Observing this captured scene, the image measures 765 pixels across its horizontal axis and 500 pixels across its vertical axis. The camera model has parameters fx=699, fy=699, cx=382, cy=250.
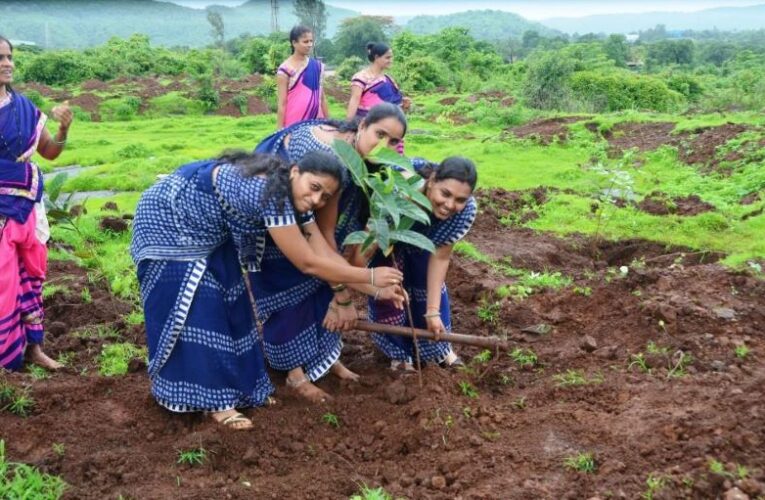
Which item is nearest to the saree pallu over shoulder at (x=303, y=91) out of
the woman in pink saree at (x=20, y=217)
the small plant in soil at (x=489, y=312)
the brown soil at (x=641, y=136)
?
the small plant in soil at (x=489, y=312)

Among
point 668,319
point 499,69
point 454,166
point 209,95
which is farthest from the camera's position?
point 499,69

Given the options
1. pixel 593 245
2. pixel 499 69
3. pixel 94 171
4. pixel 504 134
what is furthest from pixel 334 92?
pixel 593 245

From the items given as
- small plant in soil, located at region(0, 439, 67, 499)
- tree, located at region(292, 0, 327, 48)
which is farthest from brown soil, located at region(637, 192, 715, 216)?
tree, located at region(292, 0, 327, 48)

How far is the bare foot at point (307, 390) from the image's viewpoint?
11.4 ft

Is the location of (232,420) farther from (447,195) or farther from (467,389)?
(447,195)

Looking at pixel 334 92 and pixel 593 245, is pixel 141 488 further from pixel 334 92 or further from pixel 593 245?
pixel 334 92

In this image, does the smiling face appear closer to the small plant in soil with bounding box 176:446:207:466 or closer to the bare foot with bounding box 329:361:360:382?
the small plant in soil with bounding box 176:446:207:466

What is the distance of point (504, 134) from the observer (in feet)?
43.0

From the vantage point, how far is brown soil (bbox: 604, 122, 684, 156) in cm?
1138

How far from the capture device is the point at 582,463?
2.73 metres

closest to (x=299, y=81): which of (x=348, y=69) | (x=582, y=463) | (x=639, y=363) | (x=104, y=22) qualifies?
(x=639, y=363)

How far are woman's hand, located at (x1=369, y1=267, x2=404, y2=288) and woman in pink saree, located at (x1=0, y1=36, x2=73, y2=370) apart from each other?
1.97 m

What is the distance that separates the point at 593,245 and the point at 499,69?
1082 inches

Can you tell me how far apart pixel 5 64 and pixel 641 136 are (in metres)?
11.0
